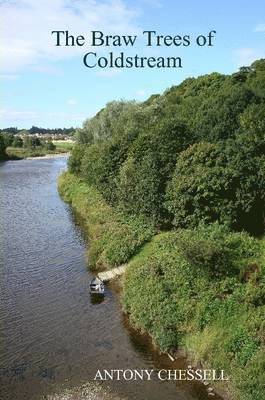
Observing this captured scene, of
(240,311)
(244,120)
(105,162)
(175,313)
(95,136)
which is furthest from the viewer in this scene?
(95,136)

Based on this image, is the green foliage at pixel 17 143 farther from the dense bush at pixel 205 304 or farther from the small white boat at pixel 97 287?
the dense bush at pixel 205 304

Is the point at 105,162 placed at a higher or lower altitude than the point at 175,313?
higher

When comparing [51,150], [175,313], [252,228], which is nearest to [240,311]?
→ [175,313]

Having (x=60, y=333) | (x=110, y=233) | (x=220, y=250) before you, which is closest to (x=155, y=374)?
(x=60, y=333)

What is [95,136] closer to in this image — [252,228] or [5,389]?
[252,228]

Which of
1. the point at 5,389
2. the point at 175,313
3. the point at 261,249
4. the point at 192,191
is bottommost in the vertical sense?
the point at 5,389

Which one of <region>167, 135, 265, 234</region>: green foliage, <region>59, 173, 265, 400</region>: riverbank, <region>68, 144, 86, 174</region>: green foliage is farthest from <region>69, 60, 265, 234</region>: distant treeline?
<region>68, 144, 86, 174</region>: green foliage
